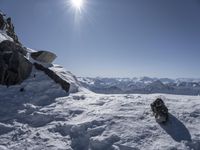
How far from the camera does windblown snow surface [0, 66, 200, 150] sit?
14742mm

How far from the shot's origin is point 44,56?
3281 cm

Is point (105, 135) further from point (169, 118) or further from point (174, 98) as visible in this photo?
point (174, 98)

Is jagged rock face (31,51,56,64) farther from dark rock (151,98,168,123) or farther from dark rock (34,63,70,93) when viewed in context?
dark rock (151,98,168,123)

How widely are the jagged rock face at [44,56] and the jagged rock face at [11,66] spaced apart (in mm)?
4069

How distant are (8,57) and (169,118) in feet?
54.8

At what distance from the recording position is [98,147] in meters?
14.7

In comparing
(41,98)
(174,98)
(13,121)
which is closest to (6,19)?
(41,98)

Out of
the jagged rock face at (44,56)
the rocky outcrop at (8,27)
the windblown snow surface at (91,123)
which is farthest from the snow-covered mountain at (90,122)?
the rocky outcrop at (8,27)

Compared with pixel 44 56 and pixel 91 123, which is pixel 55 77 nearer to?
pixel 44 56

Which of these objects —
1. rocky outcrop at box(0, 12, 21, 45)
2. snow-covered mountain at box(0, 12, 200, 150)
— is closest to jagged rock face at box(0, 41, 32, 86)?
snow-covered mountain at box(0, 12, 200, 150)

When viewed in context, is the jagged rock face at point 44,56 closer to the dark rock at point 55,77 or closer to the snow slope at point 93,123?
the dark rock at point 55,77

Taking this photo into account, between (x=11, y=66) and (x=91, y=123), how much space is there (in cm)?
1218

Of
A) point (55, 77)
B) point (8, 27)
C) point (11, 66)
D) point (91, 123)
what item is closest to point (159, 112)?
point (91, 123)

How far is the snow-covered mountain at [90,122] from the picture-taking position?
1475 centimetres
